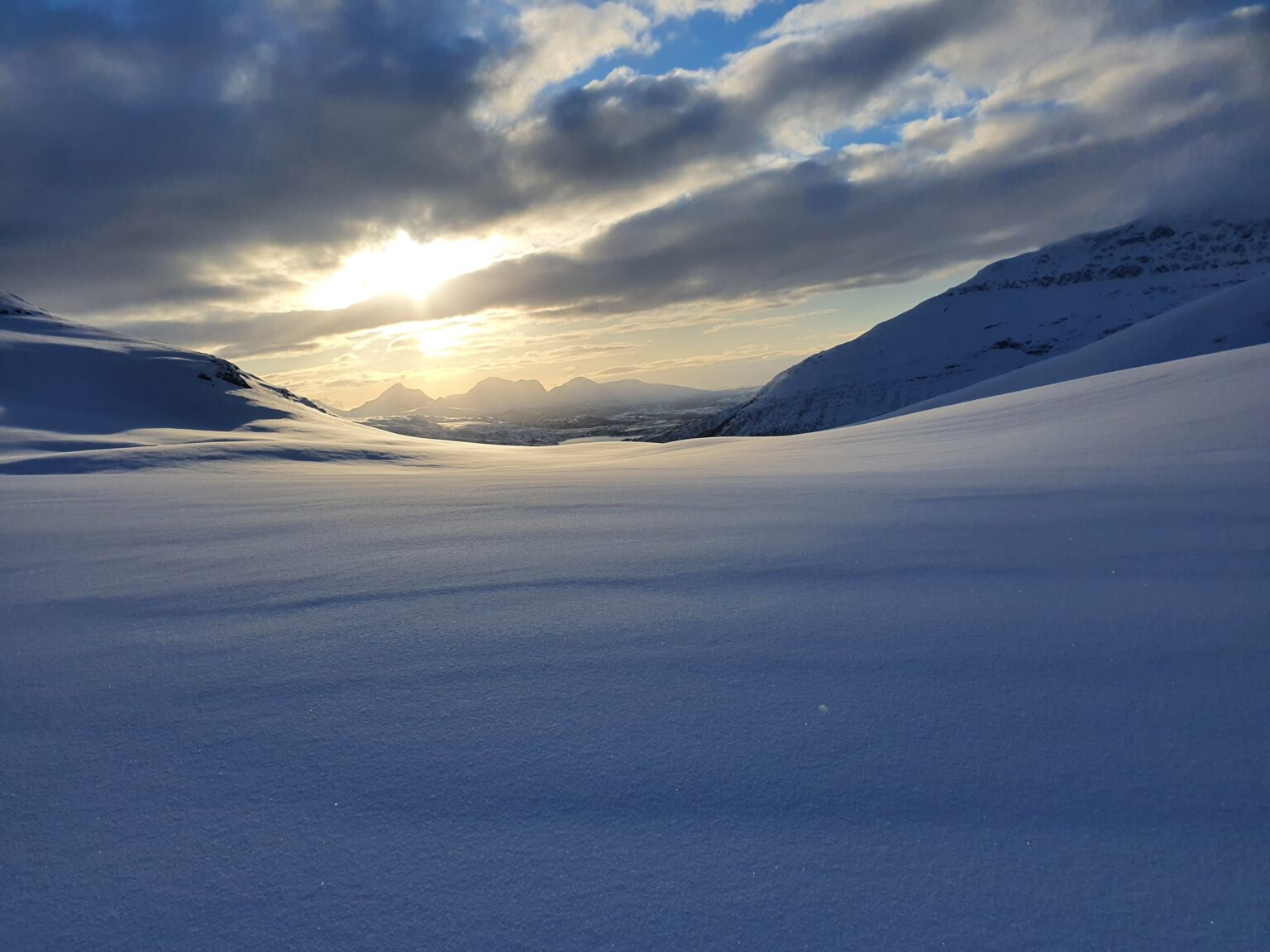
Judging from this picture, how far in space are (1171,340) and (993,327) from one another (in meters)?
82.5

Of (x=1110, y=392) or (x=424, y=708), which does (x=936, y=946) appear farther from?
(x=1110, y=392)

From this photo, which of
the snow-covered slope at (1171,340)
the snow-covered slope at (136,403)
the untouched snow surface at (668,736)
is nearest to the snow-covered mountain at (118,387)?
the snow-covered slope at (136,403)

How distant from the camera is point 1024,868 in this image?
4.25ft

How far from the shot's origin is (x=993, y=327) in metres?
118

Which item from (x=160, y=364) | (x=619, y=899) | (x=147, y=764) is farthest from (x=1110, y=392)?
(x=160, y=364)

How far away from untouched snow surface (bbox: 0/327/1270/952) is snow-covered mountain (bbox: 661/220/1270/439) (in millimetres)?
99839

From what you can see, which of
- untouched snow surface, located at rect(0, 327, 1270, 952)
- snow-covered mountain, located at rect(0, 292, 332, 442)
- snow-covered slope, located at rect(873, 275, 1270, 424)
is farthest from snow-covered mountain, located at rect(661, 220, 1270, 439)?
untouched snow surface, located at rect(0, 327, 1270, 952)

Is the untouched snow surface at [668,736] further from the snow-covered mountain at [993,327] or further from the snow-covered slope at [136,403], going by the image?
the snow-covered mountain at [993,327]

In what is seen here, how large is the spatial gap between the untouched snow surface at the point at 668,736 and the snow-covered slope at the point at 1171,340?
1628 inches

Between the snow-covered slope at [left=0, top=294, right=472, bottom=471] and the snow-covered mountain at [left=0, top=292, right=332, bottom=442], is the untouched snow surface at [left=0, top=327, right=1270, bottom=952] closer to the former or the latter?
the snow-covered slope at [left=0, top=294, right=472, bottom=471]

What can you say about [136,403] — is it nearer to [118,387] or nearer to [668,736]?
[118,387]

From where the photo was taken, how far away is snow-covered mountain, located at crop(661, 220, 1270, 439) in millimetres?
106188

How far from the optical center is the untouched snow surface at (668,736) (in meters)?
1.25

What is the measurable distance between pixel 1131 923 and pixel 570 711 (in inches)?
53.6
